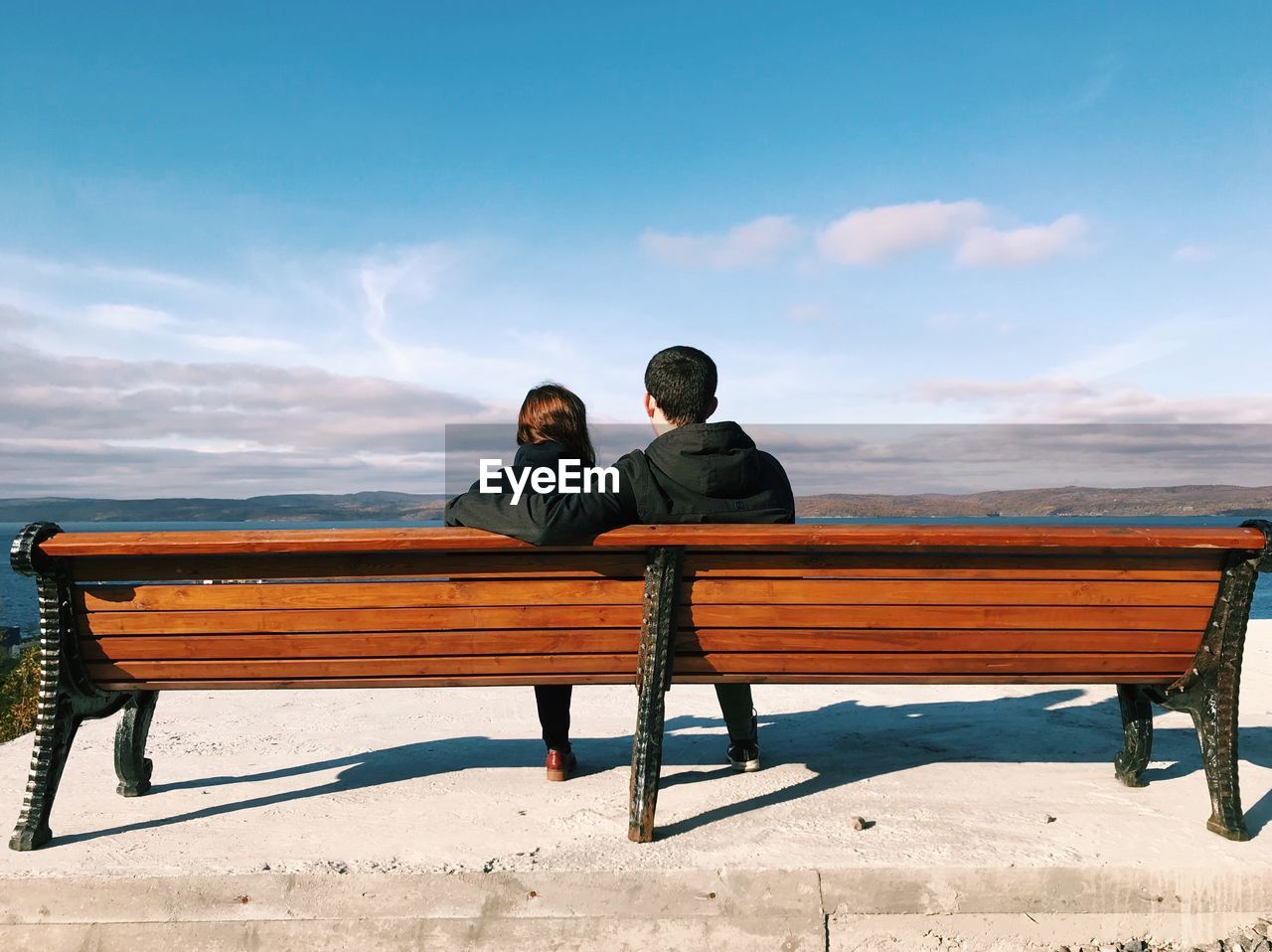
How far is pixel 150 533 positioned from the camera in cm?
278

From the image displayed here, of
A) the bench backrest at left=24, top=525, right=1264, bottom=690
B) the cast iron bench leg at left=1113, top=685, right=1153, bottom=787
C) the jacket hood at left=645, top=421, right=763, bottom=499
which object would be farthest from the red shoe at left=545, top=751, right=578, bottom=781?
the cast iron bench leg at left=1113, top=685, right=1153, bottom=787

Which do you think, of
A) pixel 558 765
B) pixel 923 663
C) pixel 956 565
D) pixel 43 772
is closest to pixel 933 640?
pixel 923 663

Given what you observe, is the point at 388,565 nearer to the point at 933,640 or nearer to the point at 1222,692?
the point at 933,640

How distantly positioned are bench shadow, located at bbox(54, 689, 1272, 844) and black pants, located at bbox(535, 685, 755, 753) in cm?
20

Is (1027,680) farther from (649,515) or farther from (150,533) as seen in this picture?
(150,533)

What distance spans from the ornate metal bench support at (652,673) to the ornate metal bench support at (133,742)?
2.02 metres

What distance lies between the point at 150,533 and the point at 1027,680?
297cm

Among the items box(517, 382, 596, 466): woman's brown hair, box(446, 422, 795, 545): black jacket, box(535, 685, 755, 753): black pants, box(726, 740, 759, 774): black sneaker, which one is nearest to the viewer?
box(446, 422, 795, 545): black jacket

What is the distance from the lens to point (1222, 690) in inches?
124

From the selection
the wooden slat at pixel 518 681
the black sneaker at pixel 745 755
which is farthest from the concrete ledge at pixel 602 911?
the black sneaker at pixel 745 755

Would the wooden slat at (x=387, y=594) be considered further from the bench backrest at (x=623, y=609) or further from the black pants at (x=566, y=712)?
the black pants at (x=566, y=712)

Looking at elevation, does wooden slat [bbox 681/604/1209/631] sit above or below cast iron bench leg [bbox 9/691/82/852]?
above

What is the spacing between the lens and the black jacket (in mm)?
2934

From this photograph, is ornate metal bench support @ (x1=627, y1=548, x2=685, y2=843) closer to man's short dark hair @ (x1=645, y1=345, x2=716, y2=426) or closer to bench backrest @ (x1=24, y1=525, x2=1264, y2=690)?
bench backrest @ (x1=24, y1=525, x2=1264, y2=690)
